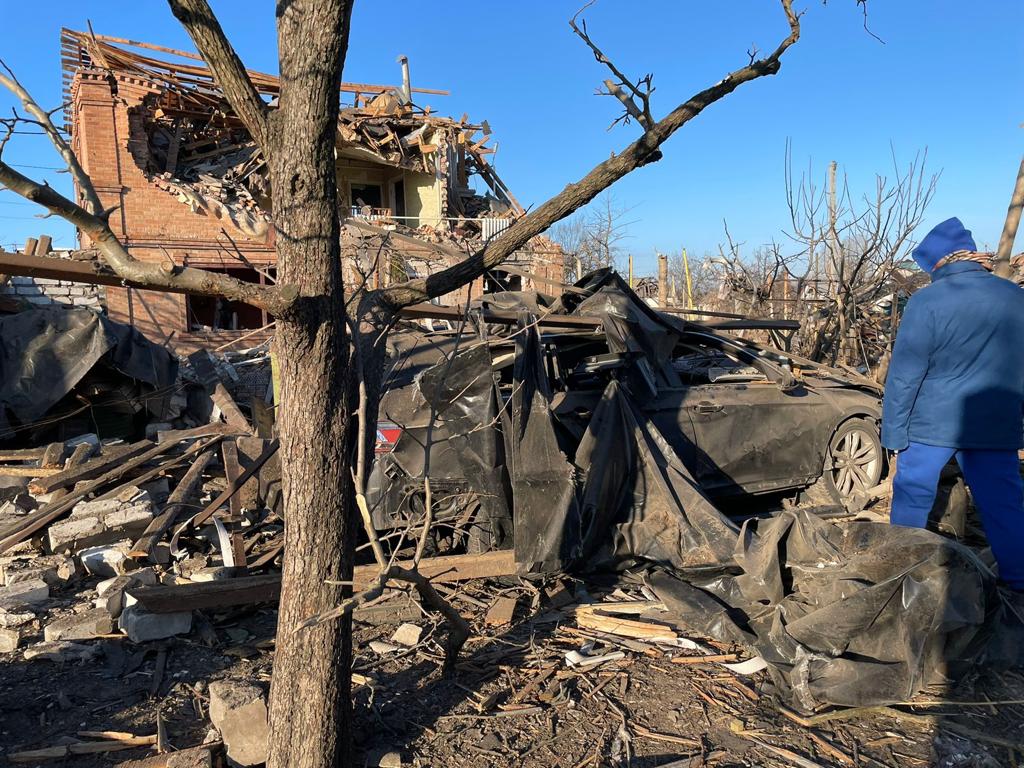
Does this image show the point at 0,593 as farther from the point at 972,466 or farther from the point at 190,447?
the point at 972,466

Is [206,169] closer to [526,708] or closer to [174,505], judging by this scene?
[174,505]

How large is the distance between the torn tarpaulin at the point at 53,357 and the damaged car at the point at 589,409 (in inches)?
220

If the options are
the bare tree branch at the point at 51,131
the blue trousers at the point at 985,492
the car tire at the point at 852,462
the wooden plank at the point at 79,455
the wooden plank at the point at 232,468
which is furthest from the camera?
the wooden plank at the point at 79,455

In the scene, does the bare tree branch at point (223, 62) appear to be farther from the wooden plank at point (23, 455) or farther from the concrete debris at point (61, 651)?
the wooden plank at point (23, 455)

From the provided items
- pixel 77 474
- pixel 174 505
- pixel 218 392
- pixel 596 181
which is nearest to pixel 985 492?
pixel 596 181

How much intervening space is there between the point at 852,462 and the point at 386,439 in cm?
413

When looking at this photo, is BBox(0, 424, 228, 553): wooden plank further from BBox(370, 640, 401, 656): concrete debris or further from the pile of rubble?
BBox(370, 640, 401, 656): concrete debris

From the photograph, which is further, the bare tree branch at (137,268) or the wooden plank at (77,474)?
the wooden plank at (77,474)

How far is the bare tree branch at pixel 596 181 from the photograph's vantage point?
2.44m

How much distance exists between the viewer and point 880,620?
10.1 ft

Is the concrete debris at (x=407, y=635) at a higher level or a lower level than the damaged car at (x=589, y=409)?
lower

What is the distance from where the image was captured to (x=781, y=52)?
242 centimetres

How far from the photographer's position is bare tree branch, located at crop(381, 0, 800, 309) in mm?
2439

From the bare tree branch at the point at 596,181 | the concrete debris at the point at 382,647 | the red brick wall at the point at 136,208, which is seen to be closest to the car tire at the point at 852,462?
the concrete debris at the point at 382,647
